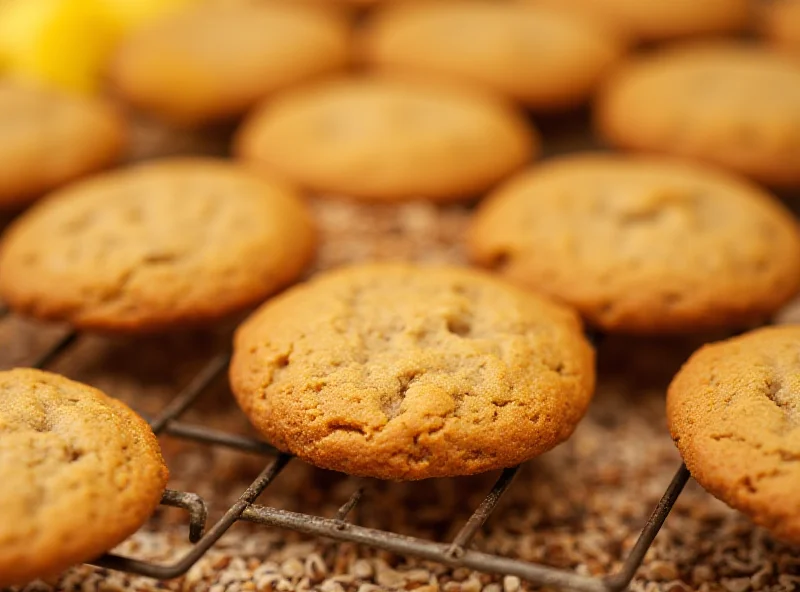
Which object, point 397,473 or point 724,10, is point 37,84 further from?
point 724,10

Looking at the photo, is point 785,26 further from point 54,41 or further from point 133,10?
point 54,41

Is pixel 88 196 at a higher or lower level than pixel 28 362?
higher

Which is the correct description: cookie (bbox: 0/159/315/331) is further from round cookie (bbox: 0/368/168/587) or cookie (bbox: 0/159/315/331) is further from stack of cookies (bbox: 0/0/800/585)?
round cookie (bbox: 0/368/168/587)

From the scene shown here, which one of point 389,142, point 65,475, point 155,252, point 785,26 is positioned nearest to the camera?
point 65,475

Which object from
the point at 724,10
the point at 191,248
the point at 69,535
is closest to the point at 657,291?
the point at 191,248

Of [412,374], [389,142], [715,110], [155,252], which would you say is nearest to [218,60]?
[389,142]

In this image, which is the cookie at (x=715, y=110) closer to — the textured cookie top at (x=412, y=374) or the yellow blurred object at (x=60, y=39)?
the textured cookie top at (x=412, y=374)
